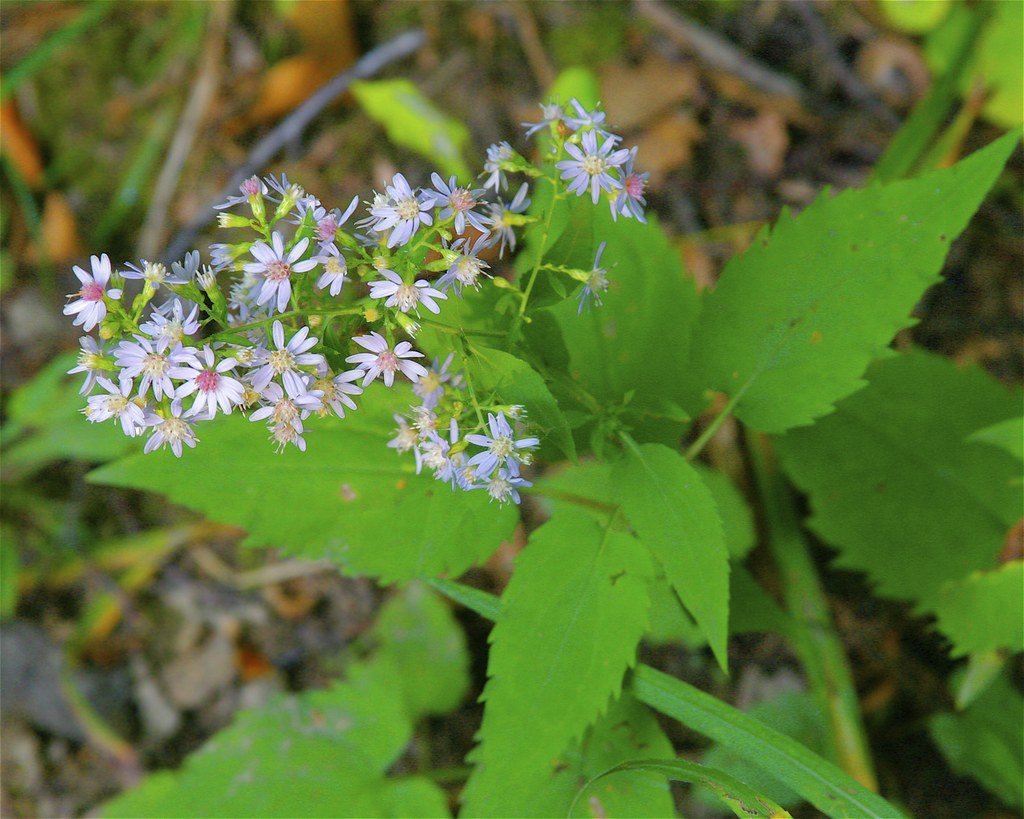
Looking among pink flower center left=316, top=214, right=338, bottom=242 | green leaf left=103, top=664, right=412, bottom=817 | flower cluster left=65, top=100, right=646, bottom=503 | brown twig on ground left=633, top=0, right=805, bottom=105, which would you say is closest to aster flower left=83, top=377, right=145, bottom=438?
flower cluster left=65, top=100, right=646, bottom=503

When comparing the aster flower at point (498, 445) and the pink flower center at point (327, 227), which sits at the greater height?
the pink flower center at point (327, 227)

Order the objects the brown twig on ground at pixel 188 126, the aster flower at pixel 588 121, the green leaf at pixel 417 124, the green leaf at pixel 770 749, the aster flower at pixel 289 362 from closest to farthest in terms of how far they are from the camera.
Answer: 1. the aster flower at pixel 289 362
2. the aster flower at pixel 588 121
3. the green leaf at pixel 770 749
4. the green leaf at pixel 417 124
5. the brown twig on ground at pixel 188 126

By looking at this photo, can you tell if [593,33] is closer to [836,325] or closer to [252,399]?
[836,325]

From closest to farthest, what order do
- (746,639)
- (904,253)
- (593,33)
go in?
1. (904,253)
2. (746,639)
3. (593,33)

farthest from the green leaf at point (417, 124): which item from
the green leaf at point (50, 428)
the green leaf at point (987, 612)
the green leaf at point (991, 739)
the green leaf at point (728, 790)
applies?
the green leaf at point (991, 739)

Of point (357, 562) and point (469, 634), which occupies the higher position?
point (357, 562)

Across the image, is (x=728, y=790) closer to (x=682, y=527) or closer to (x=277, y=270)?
(x=682, y=527)

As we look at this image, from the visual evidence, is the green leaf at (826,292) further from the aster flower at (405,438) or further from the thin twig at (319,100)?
the thin twig at (319,100)

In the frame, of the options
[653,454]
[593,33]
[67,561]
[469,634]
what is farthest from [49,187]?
[653,454]
